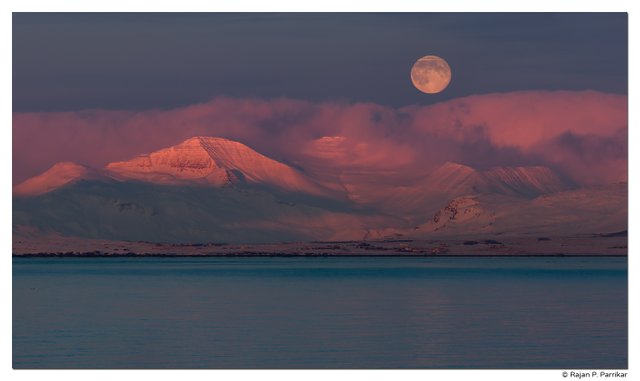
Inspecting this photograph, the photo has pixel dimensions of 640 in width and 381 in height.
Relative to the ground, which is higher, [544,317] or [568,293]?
[568,293]

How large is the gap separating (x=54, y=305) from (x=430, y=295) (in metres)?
28.4

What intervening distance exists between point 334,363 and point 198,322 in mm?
18649

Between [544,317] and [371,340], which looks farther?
[544,317]

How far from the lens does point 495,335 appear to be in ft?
181

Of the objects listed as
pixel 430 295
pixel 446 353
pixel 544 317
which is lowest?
pixel 446 353

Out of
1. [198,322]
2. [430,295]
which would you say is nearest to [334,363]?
[198,322]
